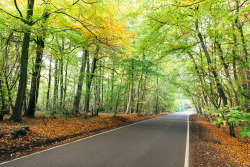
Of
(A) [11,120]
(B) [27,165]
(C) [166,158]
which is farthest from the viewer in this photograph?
(A) [11,120]

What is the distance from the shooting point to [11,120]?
8.93m

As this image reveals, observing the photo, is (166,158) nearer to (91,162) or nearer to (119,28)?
(91,162)

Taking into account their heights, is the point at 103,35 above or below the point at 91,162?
above

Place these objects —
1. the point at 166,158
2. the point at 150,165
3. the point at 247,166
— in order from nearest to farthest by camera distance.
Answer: the point at 150,165, the point at 247,166, the point at 166,158

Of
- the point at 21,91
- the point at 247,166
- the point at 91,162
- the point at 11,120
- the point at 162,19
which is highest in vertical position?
the point at 162,19

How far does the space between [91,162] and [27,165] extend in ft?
6.43

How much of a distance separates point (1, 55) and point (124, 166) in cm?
1048

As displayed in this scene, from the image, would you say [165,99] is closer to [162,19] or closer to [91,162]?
[162,19]

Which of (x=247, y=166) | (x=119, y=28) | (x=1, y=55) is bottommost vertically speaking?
(x=247, y=166)

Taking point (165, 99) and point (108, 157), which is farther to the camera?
point (165, 99)

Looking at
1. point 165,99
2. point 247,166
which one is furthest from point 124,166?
point 165,99

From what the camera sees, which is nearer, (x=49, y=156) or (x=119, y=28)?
(x=49, y=156)

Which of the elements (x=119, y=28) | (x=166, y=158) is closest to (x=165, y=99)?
(x=119, y=28)

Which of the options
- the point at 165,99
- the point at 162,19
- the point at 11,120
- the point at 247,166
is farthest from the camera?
the point at 165,99
